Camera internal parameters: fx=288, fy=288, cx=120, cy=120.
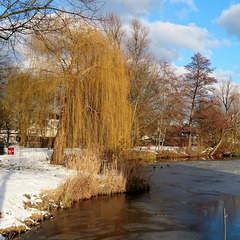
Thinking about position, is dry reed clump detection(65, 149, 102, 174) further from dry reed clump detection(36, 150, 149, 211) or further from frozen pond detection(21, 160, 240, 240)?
frozen pond detection(21, 160, 240, 240)

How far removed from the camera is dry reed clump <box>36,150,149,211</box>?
8055 mm

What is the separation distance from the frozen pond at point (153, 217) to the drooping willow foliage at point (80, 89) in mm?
2870

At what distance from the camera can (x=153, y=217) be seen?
7.51 m

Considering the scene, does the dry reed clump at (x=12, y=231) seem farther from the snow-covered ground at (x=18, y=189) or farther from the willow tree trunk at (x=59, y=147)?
the willow tree trunk at (x=59, y=147)

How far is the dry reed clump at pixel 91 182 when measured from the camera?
8.05 meters

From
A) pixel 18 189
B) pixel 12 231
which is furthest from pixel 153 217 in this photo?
pixel 18 189

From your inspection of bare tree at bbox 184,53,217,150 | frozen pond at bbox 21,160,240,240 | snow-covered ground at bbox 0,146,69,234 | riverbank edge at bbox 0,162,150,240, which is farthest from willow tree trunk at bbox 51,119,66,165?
bare tree at bbox 184,53,217,150

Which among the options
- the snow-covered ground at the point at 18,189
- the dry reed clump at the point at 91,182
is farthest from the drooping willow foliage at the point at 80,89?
the snow-covered ground at the point at 18,189

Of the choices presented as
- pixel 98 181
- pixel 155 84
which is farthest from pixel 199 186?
pixel 155 84

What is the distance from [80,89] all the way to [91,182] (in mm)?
3594

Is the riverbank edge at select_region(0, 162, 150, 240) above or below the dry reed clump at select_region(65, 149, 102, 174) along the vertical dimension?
below

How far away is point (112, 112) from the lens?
11.2m

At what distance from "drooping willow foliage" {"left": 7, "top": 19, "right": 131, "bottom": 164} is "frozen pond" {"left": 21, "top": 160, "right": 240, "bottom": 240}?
2870 millimetres

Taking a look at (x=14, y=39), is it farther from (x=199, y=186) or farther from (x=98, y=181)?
(x=199, y=186)
